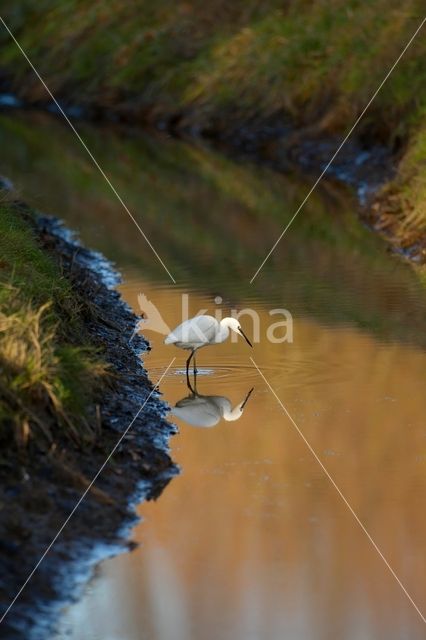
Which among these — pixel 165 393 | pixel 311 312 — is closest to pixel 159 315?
pixel 311 312

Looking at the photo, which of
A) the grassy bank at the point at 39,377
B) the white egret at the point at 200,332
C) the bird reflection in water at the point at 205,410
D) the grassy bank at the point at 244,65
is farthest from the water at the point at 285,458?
the grassy bank at the point at 244,65

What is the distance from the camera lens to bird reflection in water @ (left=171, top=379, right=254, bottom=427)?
880 cm

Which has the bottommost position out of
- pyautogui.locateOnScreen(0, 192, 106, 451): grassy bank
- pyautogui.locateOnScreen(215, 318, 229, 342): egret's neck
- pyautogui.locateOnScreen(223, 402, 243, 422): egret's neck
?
pyautogui.locateOnScreen(223, 402, 243, 422): egret's neck

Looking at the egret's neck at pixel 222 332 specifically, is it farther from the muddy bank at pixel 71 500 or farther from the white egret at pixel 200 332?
the muddy bank at pixel 71 500

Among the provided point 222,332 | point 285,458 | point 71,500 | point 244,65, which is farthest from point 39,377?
point 244,65

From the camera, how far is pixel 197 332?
9383mm

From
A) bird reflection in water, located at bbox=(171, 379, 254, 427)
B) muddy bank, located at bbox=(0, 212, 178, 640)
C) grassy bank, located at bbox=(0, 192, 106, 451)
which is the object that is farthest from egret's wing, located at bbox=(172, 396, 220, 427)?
grassy bank, located at bbox=(0, 192, 106, 451)

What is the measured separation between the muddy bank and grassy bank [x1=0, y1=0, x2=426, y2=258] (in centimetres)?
736

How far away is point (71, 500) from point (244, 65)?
804 inches

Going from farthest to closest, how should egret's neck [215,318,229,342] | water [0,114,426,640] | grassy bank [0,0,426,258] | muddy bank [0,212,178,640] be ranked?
grassy bank [0,0,426,258] → egret's neck [215,318,229,342] → water [0,114,426,640] → muddy bank [0,212,178,640]

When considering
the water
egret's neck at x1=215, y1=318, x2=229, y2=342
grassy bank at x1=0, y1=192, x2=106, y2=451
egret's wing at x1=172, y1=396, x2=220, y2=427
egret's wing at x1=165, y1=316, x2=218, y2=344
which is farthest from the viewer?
egret's neck at x1=215, y1=318, x2=229, y2=342

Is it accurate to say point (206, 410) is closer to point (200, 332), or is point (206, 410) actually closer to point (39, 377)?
point (200, 332)

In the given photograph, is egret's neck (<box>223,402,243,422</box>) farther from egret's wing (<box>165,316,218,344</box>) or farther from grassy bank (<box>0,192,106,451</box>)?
grassy bank (<box>0,192,106,451</box>)

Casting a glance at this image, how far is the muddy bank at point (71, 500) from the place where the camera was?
233 inches
